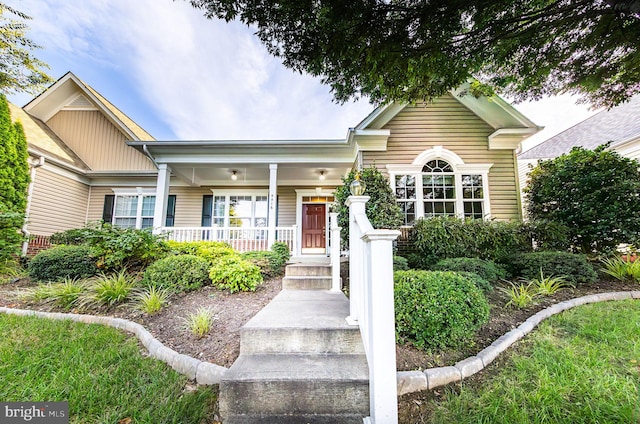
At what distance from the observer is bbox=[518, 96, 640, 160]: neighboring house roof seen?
8492mm

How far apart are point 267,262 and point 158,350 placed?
2.73 metres

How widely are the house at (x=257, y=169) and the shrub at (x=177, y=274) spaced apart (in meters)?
2.53

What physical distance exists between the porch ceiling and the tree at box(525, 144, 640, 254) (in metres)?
4.74

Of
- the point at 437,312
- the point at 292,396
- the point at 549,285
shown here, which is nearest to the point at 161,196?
the point at 292,396

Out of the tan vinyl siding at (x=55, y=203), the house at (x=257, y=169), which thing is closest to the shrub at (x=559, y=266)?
the house at (x=257, y=169)

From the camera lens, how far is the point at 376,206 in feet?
17.3

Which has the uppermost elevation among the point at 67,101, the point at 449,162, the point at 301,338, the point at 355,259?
the point at 67,101

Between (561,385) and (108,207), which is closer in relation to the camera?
(561,385)

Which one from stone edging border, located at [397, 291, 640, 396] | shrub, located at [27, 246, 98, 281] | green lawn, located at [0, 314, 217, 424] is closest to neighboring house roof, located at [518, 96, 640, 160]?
stone edging border, located at [397, 291, 640, 396]

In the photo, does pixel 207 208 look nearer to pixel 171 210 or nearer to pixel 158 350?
pixel 171 210

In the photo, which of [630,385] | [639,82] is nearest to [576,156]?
[639,82]

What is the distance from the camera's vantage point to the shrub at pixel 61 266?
4516mm

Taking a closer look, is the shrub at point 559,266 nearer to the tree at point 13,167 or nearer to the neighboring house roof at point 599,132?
the neighboring house roof at point 599,132

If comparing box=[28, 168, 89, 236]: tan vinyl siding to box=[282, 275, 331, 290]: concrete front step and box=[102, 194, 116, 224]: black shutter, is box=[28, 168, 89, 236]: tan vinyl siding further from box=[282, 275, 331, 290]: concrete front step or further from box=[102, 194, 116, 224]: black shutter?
box=[282, 275, 331, 290]: concrete front step
